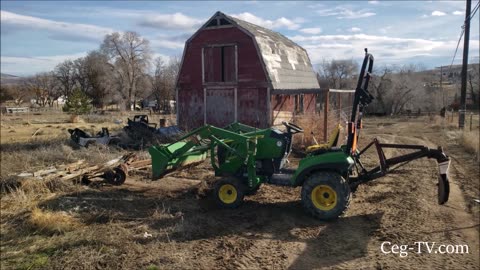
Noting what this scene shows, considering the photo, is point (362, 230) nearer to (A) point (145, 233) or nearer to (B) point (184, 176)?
(A) point (145, 233)

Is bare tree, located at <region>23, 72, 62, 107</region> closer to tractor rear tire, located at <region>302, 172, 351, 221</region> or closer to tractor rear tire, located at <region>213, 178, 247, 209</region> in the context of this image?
tractor rear tire, located at <region>213, 178, 247, 209</region>

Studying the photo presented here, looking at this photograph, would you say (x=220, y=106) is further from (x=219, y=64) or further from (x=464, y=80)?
(x=464, y=80)

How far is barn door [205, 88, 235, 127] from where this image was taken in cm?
1853

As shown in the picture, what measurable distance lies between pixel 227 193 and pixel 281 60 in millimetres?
12810

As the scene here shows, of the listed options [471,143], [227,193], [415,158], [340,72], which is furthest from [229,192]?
[340,72]

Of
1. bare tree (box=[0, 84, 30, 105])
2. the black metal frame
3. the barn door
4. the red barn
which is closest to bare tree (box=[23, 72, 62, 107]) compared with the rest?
bare tree (box=[0, 84, 30, 105])

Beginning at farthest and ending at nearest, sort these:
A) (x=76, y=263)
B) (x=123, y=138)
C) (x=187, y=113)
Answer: (x=187, y=113)
(x=123, y=138)
(x=76, y=263)

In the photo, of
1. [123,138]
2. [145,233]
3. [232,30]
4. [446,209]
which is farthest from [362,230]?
[232,30]

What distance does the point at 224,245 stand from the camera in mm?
6004

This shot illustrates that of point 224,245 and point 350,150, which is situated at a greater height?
point 350,150

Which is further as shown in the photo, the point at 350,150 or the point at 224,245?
the point at 350,150

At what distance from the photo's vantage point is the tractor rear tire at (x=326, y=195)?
22.4ft

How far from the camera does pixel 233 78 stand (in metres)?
18.4

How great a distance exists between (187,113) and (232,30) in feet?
14.4
